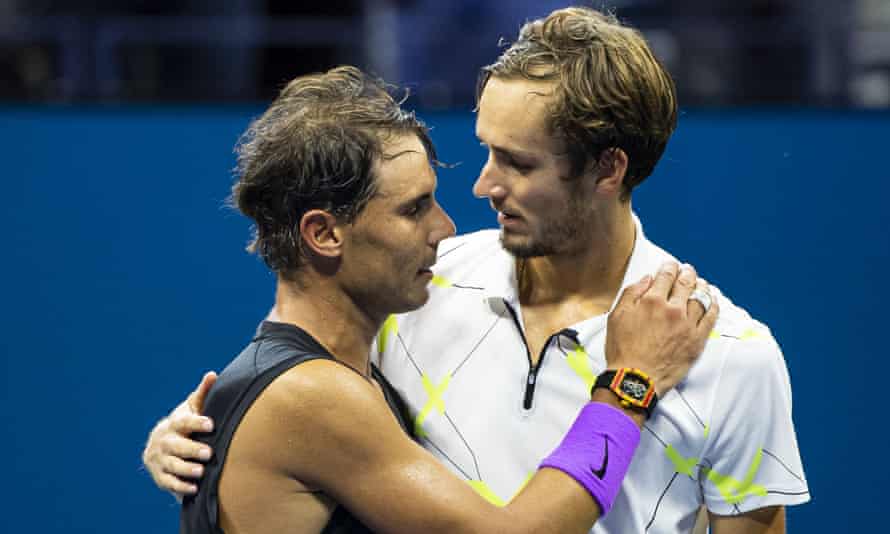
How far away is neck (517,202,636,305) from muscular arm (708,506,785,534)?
412 mm

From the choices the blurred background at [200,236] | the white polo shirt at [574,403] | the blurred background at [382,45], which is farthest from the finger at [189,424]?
the blurred background at [382,45]

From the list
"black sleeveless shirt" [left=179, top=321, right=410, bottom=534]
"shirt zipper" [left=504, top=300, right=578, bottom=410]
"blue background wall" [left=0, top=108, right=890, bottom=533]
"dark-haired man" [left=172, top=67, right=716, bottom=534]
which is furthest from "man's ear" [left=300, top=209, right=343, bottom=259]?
"blue background wall" [left=0, top=108, right=890, bottom=533]

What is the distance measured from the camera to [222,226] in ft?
11.9

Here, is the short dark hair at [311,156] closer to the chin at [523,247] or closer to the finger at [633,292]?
the chin at [523,247]

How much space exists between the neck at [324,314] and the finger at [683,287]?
1.66 ft

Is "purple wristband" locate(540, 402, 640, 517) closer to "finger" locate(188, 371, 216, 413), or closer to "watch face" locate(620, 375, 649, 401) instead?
"watch face" locate(620, 375, 649, 401)

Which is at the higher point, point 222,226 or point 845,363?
point 222,226

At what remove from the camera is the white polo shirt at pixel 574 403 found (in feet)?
6.10

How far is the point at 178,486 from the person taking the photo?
1.79 meters

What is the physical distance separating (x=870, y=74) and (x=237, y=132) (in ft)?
6.76

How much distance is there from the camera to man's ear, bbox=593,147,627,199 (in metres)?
2.04

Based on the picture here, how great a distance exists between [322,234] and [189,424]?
357 millimetres

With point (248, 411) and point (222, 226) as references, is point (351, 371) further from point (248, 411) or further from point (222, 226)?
point (222, 226)

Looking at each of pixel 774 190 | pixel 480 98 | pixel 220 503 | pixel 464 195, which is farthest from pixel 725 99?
pixel 220 503
